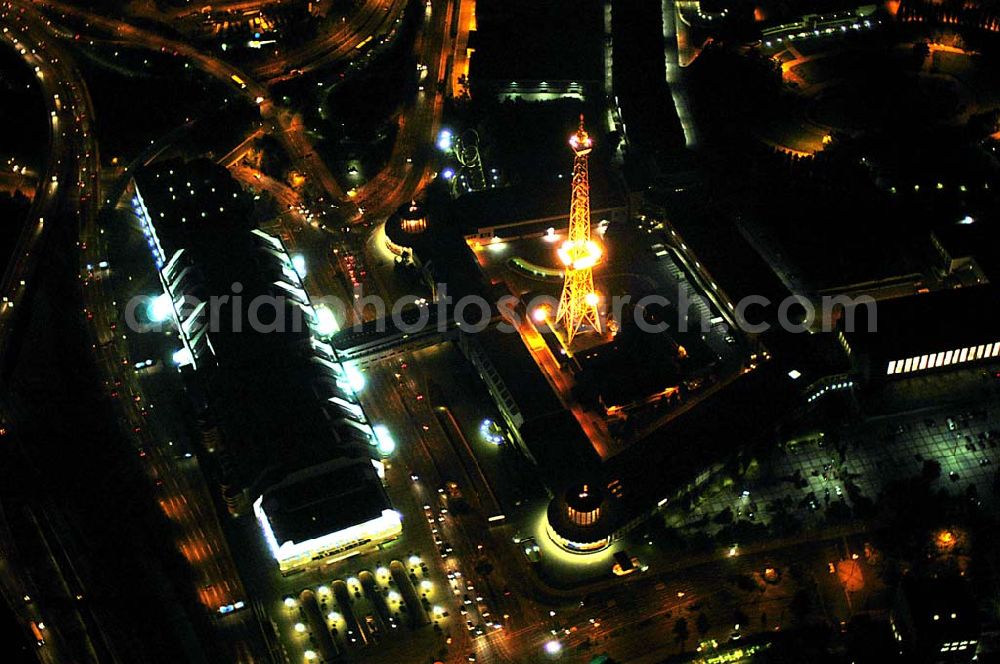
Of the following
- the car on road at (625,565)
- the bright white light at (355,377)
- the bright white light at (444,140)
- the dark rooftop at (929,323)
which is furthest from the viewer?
the bright white light at (444,140)

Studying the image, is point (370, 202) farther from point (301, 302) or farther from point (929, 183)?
point (929, 183)

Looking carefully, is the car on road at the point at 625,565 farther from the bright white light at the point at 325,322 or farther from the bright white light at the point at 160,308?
the bright white light at the point at 160,308

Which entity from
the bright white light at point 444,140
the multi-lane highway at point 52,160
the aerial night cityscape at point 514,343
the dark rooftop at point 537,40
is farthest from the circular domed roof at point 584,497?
the dark rooftop at point 537,40

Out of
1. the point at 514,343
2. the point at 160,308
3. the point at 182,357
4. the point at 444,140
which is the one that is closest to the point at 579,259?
the point at 514,343

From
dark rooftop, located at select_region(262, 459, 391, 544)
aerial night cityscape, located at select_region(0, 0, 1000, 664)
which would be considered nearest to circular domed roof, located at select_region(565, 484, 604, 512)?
aerial night cityscape, located at select_region(0, 0, 1000, 664)

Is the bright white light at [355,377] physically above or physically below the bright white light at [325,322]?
below

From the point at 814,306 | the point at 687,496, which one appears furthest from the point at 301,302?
the point at 814,306

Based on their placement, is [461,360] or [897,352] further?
[461,360]
